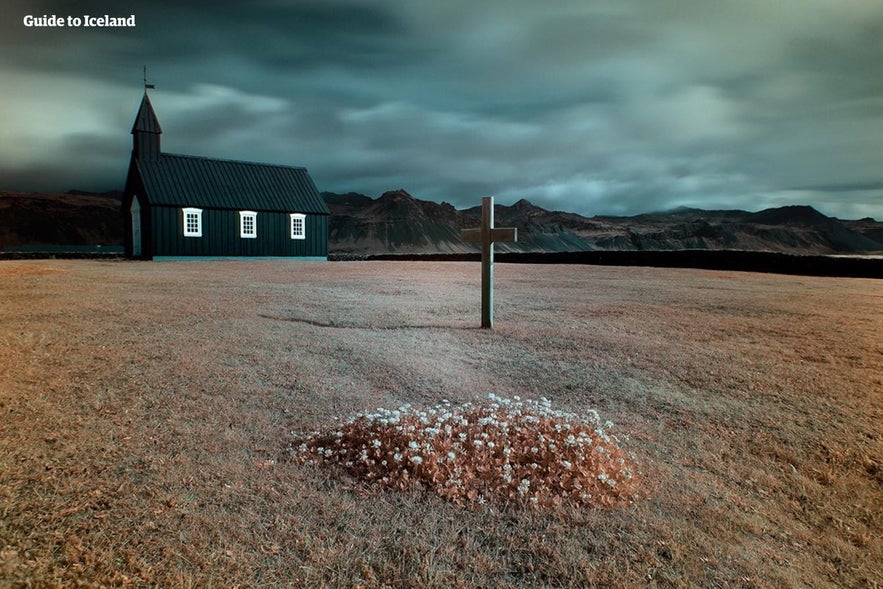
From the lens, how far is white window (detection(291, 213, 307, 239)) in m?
40.1

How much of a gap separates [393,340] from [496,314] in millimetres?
3946

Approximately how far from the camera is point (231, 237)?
37562 mm

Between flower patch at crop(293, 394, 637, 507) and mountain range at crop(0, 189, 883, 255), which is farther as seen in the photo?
mountain range at crop(0, 189, 883, 255)

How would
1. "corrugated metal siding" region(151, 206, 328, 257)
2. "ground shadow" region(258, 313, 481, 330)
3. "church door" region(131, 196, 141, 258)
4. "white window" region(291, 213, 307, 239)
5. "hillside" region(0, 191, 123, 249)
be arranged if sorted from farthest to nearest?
"hillside" region(0, 191, 123, 249), "white window" region(291, 213, 307, 239), "church door" region(131, 196, 141, 258), "corrugated metal siding" region(151, 206, 328, 257), "ground shadow" region(258, 313, 481, 330)

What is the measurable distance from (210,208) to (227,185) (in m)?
2.63

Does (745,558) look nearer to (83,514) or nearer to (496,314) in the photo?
(83,514)

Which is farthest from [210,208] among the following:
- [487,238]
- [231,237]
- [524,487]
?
[524,487]

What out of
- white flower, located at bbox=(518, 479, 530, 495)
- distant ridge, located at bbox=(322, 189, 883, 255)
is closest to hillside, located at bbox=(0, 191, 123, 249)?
distant ridge, located at bbox=(322, 189, 883, 255)

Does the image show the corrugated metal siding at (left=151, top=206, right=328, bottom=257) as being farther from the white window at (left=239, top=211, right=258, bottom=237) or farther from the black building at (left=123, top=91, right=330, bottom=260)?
the white window at (left=239, top=211, right=258, bottom=237)

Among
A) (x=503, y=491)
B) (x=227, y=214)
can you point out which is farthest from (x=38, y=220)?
(x=503, y=491)

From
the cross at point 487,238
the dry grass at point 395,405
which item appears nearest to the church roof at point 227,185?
the dry grass at point 395,405

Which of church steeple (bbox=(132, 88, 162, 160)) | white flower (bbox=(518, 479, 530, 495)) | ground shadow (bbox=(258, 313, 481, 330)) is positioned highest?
church steeple (bbox=(132, 88, 162, 160))

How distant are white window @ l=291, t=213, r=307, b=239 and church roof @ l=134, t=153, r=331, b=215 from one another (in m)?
0.44

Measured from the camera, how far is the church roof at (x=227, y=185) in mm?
36344
